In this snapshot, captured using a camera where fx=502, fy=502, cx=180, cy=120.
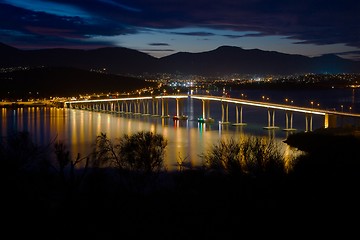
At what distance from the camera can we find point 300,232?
3.95 m

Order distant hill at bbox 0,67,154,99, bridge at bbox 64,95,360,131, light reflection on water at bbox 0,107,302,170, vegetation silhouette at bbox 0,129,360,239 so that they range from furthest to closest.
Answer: distant hill at bbox 0,67,154,99 → bridge at bbox 64,95,360,131 → light reflection on water at bbox 0,107,302,170 → vegetation silhouette at bbox 0,129,360,239

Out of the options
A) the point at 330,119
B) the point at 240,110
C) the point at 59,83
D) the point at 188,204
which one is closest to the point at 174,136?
the point at 330,119

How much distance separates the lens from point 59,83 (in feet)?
167

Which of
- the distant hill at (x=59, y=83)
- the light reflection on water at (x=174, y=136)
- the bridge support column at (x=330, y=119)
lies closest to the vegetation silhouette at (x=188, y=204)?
the light reflection on water at (x=174, y=136)

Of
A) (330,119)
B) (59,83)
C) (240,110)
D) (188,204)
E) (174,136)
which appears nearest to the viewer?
(188,204)

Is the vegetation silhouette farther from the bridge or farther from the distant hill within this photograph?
the distant hill

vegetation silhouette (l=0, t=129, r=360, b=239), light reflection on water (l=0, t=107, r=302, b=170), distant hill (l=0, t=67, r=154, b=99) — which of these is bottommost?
light reflection on water (l=0, t=107, r=302, b=170)

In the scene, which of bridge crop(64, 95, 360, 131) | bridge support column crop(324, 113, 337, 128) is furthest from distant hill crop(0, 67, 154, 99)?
bridge support column crop(324, 113, 337, 128)

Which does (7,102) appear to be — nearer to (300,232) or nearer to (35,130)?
(35,130)

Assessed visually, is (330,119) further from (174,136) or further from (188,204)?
(188,204)

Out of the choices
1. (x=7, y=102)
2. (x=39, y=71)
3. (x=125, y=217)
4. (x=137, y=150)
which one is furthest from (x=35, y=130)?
(x=39, y=71)

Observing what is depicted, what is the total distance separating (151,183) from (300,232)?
3.11 m

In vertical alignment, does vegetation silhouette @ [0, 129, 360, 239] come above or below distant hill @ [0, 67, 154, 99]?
below

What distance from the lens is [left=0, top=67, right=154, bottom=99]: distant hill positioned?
4744 centimetres
